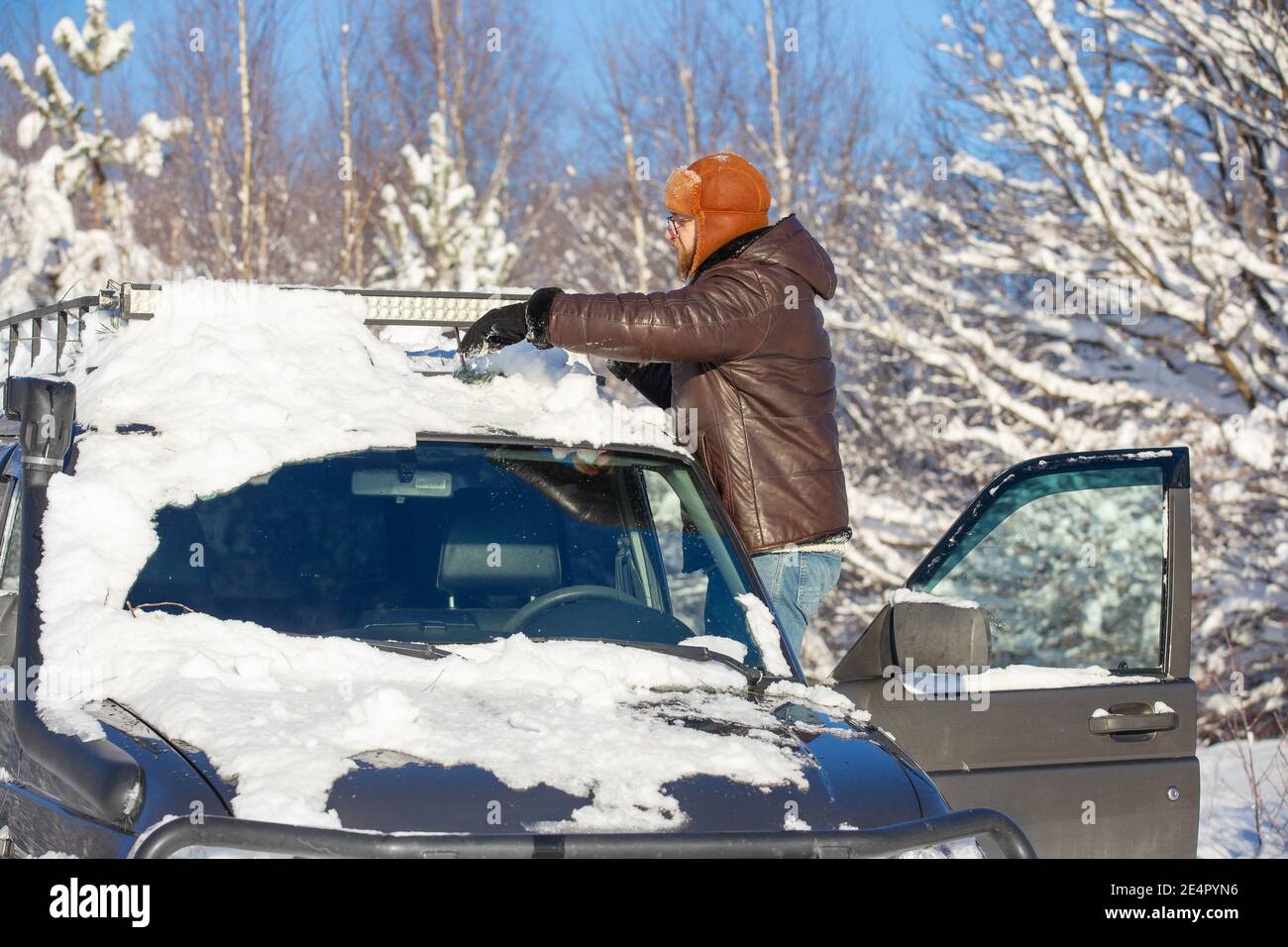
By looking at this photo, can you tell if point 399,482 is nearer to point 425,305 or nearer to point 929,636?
point 425,305

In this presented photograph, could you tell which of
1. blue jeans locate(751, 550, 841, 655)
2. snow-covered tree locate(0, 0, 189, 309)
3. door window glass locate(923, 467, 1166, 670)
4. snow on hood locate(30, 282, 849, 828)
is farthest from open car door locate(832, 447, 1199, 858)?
snow-covered tree locate(0, 0, 189, 309)

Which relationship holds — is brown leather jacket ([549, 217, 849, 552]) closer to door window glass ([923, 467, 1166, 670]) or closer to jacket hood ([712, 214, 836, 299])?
jacket hood ([712, 214, 836, 299])

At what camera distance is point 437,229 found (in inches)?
909

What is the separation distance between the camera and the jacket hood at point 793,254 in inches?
165

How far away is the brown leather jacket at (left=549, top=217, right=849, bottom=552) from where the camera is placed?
13.4ft

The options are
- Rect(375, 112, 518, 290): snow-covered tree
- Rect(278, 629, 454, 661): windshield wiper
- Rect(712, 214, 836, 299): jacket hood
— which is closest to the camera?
Rect(278, 629, 454, 661): windshield wiper

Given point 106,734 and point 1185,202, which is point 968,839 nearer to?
point 106,734

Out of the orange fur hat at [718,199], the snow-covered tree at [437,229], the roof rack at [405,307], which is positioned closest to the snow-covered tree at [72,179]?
the snow-covered tree at [437,229]

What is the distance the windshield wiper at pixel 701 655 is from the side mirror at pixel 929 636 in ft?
1.05

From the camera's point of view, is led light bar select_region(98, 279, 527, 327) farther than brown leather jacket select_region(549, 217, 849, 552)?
Yes

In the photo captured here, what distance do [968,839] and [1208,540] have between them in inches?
333

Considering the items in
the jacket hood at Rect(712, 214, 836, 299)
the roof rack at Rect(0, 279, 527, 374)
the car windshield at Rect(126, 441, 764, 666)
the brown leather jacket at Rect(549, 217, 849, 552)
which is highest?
the jacket hood at Rect(712, 214, 836, 299)

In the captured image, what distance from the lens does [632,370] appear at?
4.90 metres

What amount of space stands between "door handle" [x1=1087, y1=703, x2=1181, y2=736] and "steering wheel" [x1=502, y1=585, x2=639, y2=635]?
1.35 meters
